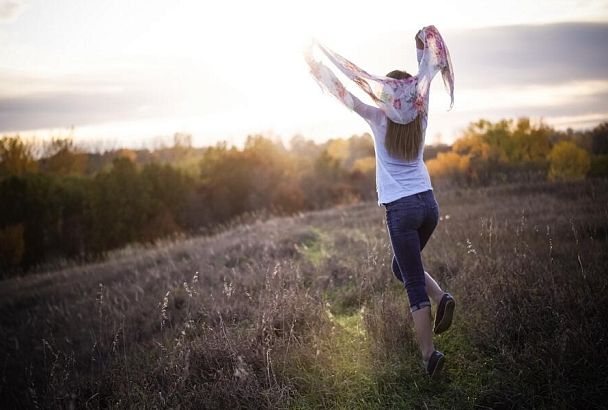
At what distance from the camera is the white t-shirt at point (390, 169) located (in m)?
2.87

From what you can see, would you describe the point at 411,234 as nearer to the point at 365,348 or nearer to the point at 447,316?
the point at 447,316

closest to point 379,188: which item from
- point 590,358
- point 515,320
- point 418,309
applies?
point 418,309

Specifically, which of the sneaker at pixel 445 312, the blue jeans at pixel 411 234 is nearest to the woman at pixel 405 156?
the blue jeans at pixel 411 234

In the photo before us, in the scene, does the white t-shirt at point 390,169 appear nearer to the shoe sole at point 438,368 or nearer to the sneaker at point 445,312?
the sneaker at point 445,312

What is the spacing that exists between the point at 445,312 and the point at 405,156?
48.9 inches

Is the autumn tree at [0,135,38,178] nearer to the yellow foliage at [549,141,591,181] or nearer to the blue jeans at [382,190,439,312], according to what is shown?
the blue jeans at [382,190,439,312]

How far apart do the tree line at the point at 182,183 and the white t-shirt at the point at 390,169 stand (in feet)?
65.6

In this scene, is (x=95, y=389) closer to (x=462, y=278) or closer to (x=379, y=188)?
(x=379, y=188)

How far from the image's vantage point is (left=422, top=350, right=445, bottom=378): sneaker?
2832 millimetres

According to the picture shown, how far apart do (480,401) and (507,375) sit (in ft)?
0.98

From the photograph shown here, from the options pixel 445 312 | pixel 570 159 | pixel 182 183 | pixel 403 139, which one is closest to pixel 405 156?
pixel 403 139

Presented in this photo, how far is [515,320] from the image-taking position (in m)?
3.27

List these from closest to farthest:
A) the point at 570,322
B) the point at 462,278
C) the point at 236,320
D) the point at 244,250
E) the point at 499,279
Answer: the point at 570,322 < the point at 499,279 < the point at 462,278 < the point at 236,320 < the point at 244,250

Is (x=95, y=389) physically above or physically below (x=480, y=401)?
below
